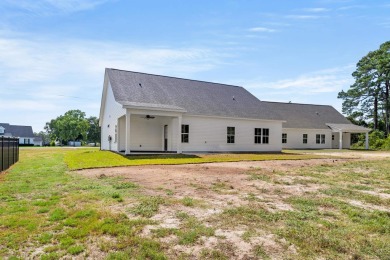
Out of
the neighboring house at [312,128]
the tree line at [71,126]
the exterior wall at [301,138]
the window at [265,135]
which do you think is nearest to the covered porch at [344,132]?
the neighboring house at [312,128]

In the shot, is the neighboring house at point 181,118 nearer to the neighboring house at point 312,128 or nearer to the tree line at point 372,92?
the neighboring house at point 312,128

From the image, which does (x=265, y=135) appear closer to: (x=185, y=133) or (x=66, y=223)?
(x=185, y=133)

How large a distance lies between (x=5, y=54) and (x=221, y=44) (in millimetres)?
13973

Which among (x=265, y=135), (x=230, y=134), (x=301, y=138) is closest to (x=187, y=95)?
(x=230, y=134)

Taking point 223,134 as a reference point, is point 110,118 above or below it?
above

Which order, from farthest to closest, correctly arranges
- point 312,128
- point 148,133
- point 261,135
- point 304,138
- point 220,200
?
1. point 304,138
2. point 312,128
3. point 261,135
4. point 148,133
5. point 220,200

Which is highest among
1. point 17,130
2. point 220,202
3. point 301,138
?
point 17,130

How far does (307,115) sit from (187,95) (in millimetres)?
20848

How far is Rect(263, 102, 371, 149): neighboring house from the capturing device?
33812 mm

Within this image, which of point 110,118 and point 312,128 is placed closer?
point 110,118

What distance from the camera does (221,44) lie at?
639 inches

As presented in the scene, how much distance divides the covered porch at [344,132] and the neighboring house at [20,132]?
68472 mm

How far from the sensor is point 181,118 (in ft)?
65.0

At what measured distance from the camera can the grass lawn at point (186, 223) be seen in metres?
3.49
